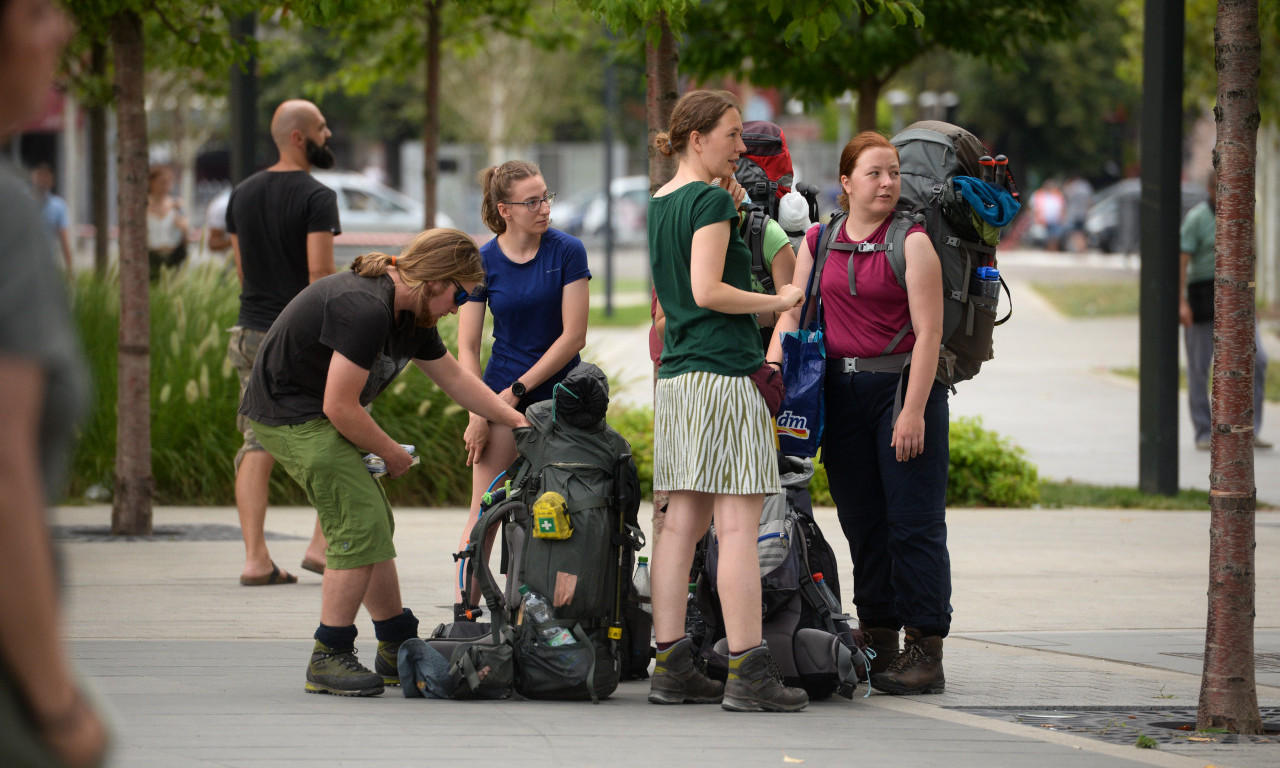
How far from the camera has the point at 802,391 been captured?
5133 millimetres

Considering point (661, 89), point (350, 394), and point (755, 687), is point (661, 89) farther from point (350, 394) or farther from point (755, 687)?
point (755, 687)

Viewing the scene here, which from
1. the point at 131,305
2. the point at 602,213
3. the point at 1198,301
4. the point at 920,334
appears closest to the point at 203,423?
the point at 131,305

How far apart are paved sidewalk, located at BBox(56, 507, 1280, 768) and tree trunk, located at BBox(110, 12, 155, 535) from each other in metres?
0.25

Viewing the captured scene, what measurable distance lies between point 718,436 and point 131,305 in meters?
4.55

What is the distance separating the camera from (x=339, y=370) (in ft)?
15.8

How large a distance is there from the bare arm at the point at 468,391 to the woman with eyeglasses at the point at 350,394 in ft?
0.09

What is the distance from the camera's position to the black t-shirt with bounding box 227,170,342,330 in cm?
694

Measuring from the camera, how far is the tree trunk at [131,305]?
26.9 ft

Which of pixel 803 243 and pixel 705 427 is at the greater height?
pixel 803 243

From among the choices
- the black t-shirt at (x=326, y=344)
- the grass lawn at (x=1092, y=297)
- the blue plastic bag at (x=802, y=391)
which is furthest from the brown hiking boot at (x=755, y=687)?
the grass lawn at (x=1092, y=297)

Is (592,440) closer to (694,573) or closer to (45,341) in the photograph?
(694,573)

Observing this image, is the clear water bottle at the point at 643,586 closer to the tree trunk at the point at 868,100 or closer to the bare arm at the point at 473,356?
the bare arm at the point at 473,356

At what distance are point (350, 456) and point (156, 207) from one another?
8.94m

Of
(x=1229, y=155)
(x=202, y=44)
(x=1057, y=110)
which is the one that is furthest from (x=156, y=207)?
(x=1057, y=110)
